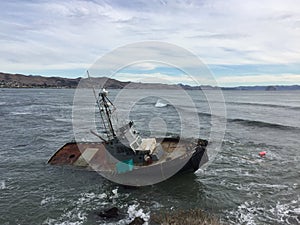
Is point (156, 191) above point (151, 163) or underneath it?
underneath

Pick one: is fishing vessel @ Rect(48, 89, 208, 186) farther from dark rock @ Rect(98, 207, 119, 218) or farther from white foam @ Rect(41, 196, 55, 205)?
white foam @ Rect(41, 196, 55, 205)

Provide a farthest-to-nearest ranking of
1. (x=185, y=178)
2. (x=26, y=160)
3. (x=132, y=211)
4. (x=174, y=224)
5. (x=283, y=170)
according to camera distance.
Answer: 1. (x=26, y=160)
2. (x=283, y=170)
3. (x=185, y=178)
4. (x=132, y=211)
5. (x=174, y=224)

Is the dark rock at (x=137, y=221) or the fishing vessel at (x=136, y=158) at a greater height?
the fishing vessel at (x=136, y=158)

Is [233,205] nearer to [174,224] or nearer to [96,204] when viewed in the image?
[174,224]

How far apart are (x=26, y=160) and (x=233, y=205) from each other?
24161 mm

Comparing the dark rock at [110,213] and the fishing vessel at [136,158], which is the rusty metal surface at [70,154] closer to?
the fishing vessel at [136,158]

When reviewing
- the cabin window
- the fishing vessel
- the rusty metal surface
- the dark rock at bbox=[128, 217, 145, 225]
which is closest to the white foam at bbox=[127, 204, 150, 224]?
the dark rock at bbox=[128, 217, 145, 225]

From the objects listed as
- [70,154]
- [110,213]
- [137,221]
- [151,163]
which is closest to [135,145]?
[151,163]

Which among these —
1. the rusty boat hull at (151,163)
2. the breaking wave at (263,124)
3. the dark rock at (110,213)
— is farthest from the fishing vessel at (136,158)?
the breaking wave at (263,124)

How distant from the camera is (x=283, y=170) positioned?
3070cm

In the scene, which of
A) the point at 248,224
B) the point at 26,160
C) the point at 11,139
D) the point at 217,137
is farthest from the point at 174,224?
the point at 11,139

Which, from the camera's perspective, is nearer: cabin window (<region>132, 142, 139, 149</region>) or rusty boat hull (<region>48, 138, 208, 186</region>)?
rusty boat hull (<region>48, 138, 208, 186</region>)

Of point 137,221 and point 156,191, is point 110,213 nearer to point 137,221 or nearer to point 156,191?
point 137,221

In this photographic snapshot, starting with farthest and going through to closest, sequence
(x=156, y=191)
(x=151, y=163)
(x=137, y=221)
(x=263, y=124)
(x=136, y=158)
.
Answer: (x=263, y=124)
(x=136, y=158)
(x=151, y=163)
(x=156, y=191)
(x=137, y=221)
